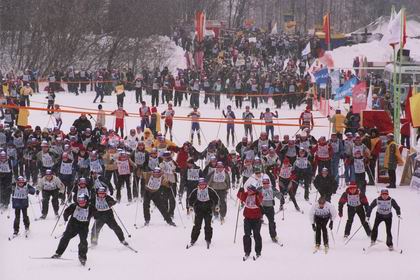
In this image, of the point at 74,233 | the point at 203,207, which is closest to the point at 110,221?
the point at 74,233

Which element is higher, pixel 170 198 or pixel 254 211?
pixel 254 211

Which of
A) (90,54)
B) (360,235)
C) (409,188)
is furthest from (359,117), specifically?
(90,54)

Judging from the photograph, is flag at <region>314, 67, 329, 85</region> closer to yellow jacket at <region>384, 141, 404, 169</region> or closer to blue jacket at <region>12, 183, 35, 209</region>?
yellow jacket at <region>384, 141, 404, 169</region>

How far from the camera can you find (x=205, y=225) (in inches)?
620

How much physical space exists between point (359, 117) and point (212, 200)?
10.5 metres

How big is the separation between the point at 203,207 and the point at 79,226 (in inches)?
101

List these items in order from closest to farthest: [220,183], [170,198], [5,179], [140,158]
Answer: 1. [220,183]
2. [170,198]
3. [5,179]
4. [140,158]

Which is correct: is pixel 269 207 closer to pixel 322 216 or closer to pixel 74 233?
pixel 322 216

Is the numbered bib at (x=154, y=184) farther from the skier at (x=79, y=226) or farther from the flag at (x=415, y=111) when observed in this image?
the flag at (x=415, y=111)

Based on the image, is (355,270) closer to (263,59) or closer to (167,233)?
(167,233)

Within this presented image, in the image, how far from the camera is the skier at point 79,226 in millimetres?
14367

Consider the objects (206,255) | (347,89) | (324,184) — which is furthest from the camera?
(347,89)

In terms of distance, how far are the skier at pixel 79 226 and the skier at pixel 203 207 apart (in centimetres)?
211

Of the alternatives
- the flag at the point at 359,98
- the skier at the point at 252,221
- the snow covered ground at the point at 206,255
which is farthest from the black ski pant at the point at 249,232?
the flag at the point at 359,98
